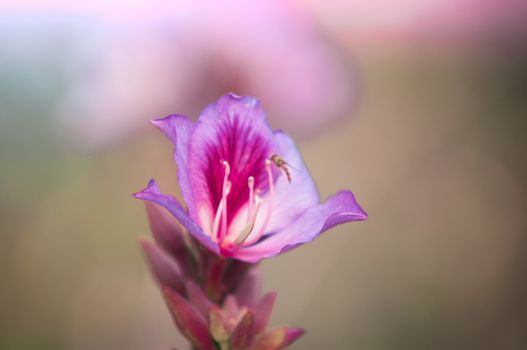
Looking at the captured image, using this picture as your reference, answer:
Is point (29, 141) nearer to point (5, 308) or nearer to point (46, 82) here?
point (46, 82)

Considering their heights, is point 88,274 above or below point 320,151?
below

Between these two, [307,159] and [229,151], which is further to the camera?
[307,159]

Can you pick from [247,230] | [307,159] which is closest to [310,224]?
[247,230]

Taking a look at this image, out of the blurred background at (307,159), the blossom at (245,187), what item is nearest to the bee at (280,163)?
the blossom at (245,187)

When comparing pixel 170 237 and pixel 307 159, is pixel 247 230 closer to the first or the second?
pixel 170 237

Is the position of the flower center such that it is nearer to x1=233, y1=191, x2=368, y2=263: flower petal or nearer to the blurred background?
x1=233, y1=191, x2=368, y2=263: flower petal

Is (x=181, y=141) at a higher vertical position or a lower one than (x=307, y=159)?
higher

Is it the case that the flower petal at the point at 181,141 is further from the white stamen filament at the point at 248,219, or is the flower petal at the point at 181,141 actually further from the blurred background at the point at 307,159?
the blurred background at the point at 307,159

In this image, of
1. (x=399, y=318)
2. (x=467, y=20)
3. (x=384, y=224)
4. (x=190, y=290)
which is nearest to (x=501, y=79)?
(x=467, y=20)
